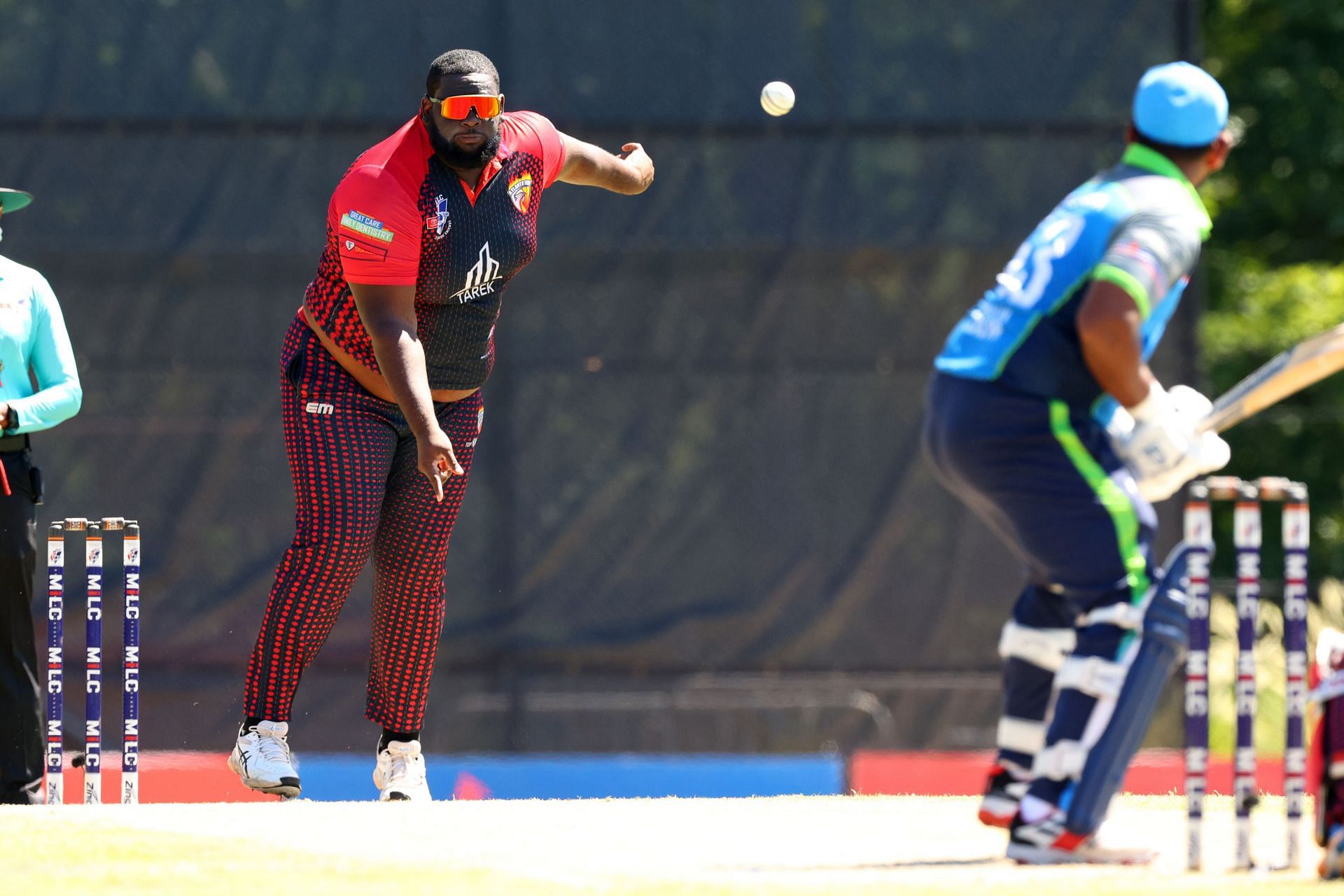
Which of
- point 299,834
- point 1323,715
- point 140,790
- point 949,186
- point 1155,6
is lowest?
point 140,790

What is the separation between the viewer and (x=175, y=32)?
27.8 ft

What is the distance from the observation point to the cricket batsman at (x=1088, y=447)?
12.1ft

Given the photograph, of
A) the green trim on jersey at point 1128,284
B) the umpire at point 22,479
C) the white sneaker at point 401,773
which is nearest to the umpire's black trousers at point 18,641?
the umpire at point 22,479

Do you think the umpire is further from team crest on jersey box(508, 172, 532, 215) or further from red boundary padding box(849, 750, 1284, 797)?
red boundary padding box(849, 750, 1284, 797)

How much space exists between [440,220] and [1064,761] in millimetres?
2046

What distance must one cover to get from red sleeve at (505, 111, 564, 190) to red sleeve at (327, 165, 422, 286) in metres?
0.41

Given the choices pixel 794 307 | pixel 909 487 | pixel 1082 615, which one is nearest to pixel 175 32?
pixel 794 307

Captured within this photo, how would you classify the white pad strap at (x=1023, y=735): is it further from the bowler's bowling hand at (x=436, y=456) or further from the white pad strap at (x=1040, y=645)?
the bowler's bowling hand at (x=436, y=456)

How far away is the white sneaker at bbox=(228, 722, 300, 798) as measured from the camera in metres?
4.96

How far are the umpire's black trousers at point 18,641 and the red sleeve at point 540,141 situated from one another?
1.62 meters

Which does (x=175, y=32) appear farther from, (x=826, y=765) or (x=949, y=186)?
(x=826, y=765)

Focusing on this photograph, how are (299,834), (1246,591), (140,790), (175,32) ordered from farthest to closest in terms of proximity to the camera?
1. (175,32)
2. (140,790)
3. (299,834)
4. (1246,591)

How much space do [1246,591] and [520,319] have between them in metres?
5.15

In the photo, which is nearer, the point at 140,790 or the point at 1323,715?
the point at 1323,715
